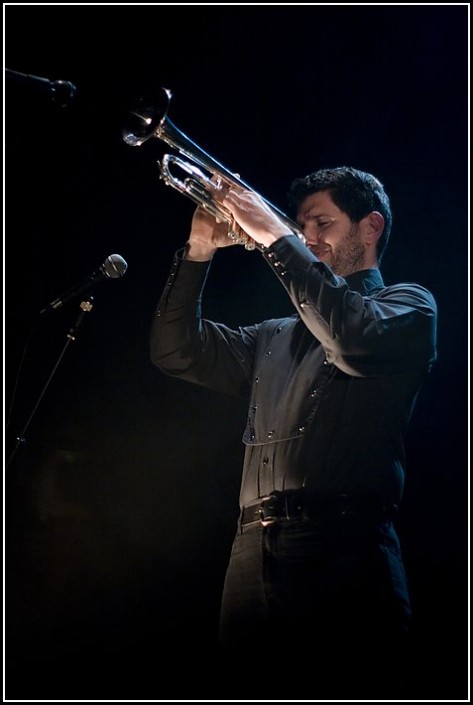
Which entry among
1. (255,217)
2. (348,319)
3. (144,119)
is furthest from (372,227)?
(144,119)

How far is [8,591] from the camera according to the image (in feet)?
11.1

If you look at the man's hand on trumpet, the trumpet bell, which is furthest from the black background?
the man's hand on trumpet

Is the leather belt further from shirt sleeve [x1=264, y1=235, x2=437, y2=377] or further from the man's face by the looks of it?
the man's face

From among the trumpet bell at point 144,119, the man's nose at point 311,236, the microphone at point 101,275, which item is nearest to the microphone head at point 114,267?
the microphone at point 101,275

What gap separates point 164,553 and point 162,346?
56.2 inches

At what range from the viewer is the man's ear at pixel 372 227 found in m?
2.68

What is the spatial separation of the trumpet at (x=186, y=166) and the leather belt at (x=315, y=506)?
0.97 metres

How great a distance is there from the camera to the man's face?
103 inches

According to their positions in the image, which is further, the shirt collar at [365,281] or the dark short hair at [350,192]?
the dark short hair at [350,192]

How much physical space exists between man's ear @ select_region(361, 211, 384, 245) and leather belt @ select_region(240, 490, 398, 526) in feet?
3.54

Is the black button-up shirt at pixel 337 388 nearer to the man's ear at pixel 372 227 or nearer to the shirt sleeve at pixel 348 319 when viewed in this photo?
the shirt sleeve at pixel 348 319

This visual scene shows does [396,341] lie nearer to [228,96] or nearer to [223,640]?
[223,640]

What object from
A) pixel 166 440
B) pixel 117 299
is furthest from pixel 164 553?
pixel 117 299

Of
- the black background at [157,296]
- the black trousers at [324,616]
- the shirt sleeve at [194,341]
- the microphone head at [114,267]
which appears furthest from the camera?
the black background at [157,296]
